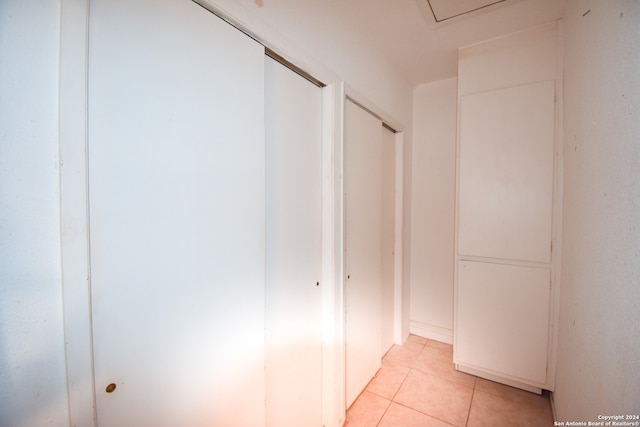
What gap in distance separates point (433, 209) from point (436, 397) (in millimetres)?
1720

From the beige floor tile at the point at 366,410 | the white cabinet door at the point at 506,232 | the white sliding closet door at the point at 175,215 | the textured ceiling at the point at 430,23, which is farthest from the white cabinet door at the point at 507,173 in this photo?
the white sliding closet door at the point at 175,215

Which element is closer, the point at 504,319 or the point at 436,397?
the point at 436,397

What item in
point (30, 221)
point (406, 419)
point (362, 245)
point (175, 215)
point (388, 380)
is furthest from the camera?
point (388, 380)

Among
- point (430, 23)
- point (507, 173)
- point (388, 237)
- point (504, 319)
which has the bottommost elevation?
point (504, 319)

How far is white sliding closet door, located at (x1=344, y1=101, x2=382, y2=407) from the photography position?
1.73 meters

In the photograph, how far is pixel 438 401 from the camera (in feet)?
5.90

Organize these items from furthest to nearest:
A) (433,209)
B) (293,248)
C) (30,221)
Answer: (433,209) < (293,248) < (30,221)

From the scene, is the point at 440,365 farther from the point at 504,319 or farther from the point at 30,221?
the point at 30,221

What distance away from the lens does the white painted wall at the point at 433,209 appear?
260 centimetres

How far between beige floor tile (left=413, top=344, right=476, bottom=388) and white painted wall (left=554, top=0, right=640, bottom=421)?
721 mm


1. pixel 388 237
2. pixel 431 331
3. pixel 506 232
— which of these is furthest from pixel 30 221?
pixel 431 331

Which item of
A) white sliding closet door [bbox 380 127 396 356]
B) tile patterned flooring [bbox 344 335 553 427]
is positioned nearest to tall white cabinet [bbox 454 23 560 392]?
tile patterned flooring [bbox 344 335 553 427]

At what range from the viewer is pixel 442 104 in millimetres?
2619

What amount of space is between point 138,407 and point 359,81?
6.63ft
